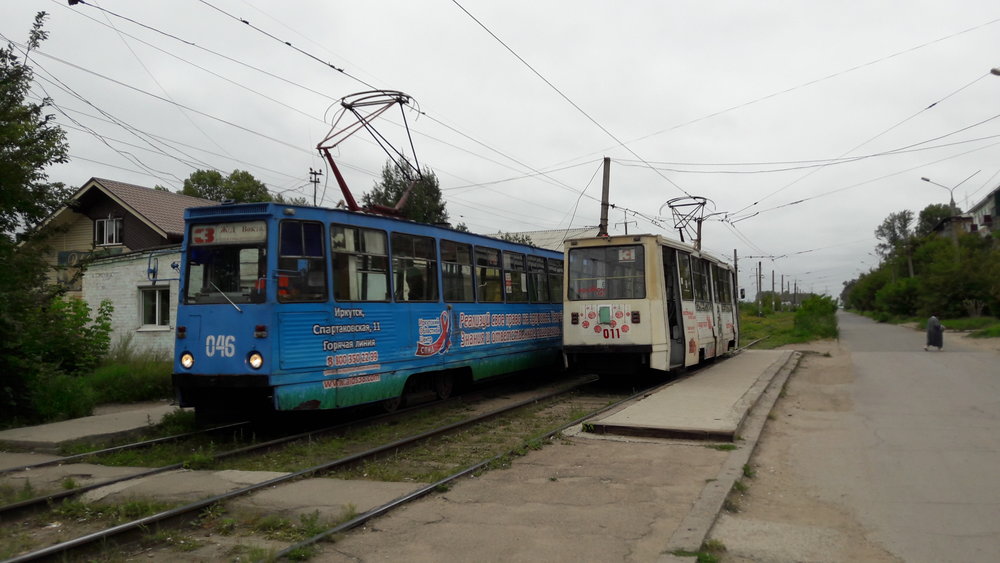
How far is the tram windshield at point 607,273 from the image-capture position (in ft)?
43.3

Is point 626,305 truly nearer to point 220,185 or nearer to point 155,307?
point 155,307

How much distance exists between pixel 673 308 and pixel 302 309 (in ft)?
26.3

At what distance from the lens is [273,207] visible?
27.8 feet

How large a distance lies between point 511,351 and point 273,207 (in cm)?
631

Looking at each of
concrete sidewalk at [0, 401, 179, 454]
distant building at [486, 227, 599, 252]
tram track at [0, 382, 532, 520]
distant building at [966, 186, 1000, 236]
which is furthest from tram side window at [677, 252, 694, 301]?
distant building at [966, 186, 1000, 236]

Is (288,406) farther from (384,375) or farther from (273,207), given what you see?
(273,207)

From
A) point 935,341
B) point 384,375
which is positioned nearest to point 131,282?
point 384,375

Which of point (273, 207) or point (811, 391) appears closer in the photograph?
point (273, 207)

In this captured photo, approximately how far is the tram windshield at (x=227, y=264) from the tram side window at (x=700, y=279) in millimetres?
9919

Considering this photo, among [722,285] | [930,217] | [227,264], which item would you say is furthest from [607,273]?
[930,217]

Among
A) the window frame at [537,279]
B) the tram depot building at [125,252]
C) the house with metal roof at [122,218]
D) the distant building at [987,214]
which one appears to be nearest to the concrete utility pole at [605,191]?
the window frame at [537,279]

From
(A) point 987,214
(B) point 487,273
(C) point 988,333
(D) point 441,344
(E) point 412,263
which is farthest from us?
(A) point 987,214

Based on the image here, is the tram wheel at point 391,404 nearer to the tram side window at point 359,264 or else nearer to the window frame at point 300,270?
the tram side window at point 359,264

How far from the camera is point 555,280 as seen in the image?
53.2 feet
